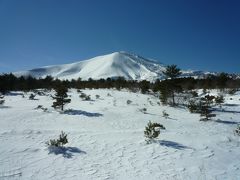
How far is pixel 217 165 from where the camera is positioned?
7.64 meters

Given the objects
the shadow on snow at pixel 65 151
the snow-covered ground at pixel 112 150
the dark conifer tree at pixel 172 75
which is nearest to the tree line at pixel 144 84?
the dark conifer tree at pixel 172 75

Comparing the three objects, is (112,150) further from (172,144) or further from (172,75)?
(172,75)

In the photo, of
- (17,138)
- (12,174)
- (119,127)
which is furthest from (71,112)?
(12,174)

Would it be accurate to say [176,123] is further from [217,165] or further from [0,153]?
[0,153]

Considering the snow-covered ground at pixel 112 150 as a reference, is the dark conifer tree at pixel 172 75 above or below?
above

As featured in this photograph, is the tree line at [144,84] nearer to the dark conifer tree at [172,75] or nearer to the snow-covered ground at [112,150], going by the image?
the dark conifer tree at [172,75]

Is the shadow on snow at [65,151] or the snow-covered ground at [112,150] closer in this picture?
the snow-covered ground at [112,150]

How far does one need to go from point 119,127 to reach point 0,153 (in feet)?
20.3

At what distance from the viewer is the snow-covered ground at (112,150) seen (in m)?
6.87

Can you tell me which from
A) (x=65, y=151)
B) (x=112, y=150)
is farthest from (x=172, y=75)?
(x=65, y=151)

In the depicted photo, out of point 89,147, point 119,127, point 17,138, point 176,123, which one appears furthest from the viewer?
point 176,123

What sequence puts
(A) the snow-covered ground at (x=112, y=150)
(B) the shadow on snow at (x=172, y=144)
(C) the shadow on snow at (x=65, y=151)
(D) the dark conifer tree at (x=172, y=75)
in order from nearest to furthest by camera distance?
1. (A) the snow-covered ground at (x=112, y=150)
2. (C) the shadow on snow at (x=65, y=151)
3. (B) the shadow on snow at (x=172, y=144)
4. (D) the dark conifer tree at (x=172, y=75)

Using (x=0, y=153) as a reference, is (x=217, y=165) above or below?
below

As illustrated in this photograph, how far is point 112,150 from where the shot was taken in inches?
341
